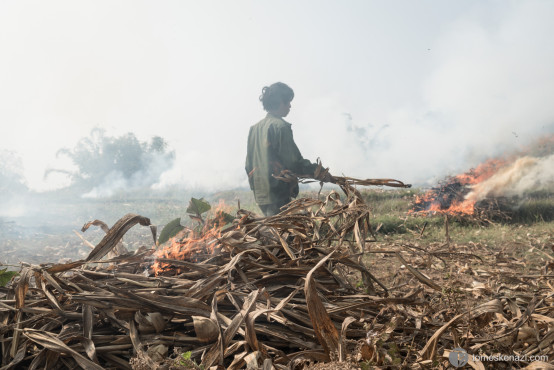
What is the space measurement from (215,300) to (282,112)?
556 cm

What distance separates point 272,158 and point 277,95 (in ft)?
3.76

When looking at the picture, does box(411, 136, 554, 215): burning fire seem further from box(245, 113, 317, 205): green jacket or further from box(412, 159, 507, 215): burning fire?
box(245, 113, 317, 205): green jacket

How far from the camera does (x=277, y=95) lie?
6.61 metres

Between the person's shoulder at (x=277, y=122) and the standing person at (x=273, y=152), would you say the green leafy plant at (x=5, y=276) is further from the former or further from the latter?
the person's shoulder at (x=277, y=122)

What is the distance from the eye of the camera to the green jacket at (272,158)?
20.7 ft

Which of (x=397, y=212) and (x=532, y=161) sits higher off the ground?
(x=532, y=161)

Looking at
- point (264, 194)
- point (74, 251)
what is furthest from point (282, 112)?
point (74, 251)

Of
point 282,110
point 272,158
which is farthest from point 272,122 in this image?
point 272,158

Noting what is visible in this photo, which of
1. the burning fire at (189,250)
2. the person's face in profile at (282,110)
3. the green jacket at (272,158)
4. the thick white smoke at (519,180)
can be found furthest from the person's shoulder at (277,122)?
the thick white smoke at (519,180)

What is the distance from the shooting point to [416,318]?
151 centimetres

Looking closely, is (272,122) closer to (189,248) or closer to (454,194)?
(189,248)

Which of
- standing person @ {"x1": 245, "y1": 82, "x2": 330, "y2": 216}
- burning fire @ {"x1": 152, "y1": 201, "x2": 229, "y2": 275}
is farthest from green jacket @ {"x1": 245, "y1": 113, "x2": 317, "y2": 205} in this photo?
burning fire @ {"x1": 152, "y1": 201, "x2": 229, "y2": 275}

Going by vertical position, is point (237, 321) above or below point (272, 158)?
below

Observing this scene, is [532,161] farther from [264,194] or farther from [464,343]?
[464,343]
